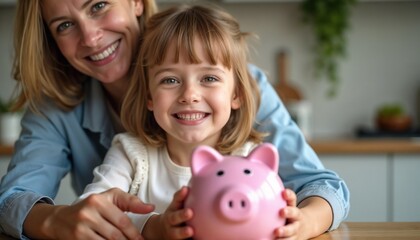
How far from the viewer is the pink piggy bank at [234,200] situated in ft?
2.51

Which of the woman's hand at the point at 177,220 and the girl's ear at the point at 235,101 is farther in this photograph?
the girl's ear at the point at 235,101

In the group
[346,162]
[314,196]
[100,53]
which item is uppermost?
[100,53]

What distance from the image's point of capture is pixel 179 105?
107 centimetres

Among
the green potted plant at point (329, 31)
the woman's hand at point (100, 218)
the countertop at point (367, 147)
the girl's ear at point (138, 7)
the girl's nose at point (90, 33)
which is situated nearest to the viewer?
the woman's hand at point (100, 218)

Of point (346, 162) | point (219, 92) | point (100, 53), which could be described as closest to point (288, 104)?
point (346, 162)

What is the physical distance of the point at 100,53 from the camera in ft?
4.43

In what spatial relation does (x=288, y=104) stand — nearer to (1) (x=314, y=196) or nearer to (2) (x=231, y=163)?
(1) (x=314, y=196)

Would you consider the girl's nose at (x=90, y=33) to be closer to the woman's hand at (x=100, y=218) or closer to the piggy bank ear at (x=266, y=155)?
the woman's hand at (x=100, y=218)

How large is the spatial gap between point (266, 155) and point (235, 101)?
371 mm

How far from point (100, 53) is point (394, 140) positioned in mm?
1585

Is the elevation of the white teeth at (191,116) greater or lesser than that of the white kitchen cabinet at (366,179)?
greater

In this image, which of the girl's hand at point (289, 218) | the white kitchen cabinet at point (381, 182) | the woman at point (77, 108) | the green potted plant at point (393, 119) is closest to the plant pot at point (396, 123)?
the green potted plant at point (393, 119)

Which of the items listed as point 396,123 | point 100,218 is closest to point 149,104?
point 100,218

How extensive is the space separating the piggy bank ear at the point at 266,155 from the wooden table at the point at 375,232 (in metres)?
0.20
